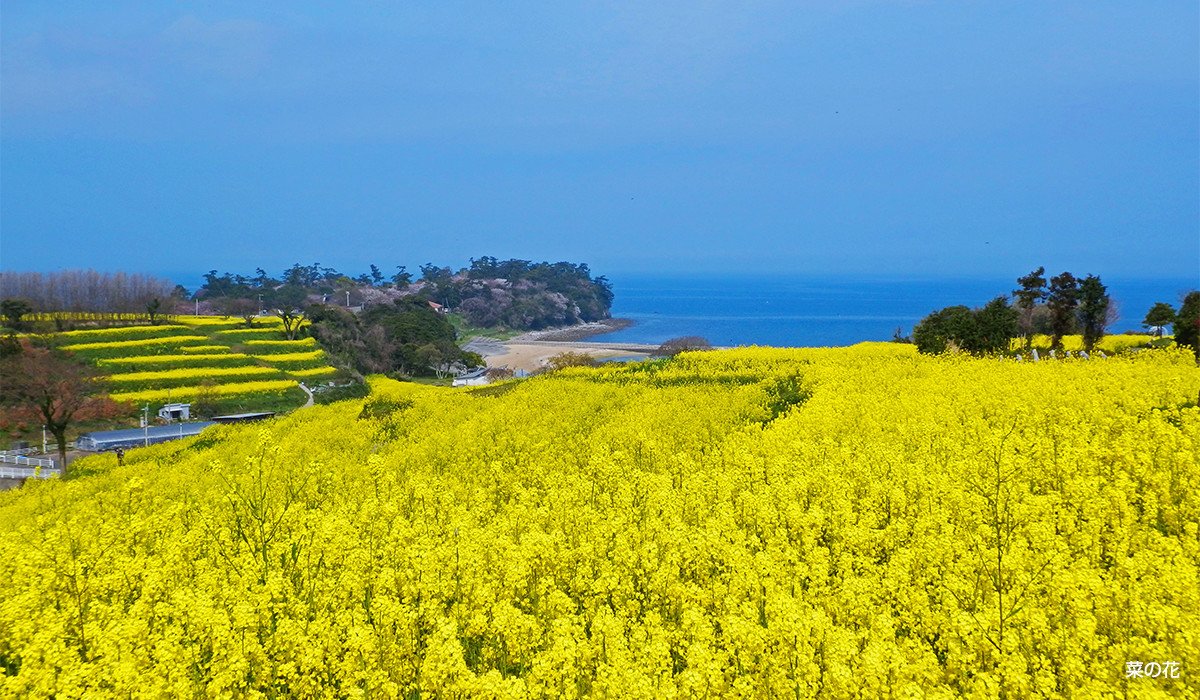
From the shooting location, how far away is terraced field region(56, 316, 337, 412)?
53.1m

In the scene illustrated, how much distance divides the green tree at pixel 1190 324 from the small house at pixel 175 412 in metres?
58.9

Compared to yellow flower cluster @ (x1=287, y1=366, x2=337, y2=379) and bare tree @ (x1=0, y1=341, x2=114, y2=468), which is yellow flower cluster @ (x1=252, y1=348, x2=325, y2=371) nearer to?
yellow flower cluster @ (x1=287, y1=366, x2=337, y2=379)

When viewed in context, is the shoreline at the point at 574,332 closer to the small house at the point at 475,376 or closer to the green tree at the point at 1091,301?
the small house at the point at 475,376

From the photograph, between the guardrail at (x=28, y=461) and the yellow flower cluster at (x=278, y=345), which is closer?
the guardrail at (x=28, y=461)

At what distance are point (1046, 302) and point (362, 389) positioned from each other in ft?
159

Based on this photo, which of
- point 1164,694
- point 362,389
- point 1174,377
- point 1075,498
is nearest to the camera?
point 1164,694

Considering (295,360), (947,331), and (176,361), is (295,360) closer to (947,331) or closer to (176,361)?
(176,361)

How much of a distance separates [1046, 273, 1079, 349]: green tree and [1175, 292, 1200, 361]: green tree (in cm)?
407

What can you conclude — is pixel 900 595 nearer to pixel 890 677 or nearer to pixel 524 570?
pixel 890 677

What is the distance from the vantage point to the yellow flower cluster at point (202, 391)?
5131cm

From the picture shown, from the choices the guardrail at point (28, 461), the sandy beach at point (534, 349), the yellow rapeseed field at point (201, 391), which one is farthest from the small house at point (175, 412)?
the sandy beach at point (534, 349)

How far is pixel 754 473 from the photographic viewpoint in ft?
41.4

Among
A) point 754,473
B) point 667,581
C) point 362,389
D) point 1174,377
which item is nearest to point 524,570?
point 667,581

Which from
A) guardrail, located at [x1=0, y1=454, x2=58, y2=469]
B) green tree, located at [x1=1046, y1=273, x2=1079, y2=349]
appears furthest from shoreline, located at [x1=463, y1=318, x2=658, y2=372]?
green tree, located at [x1=1046, y1=273, x2=1079, y2=349]
